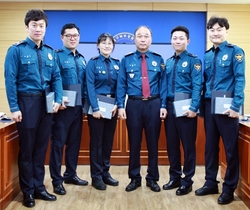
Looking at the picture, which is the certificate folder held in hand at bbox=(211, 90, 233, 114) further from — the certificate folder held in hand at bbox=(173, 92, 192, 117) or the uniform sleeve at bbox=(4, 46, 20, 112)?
the uniform sleeve at bbox=(4, 46, 20, 112)

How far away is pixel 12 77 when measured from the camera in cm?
250

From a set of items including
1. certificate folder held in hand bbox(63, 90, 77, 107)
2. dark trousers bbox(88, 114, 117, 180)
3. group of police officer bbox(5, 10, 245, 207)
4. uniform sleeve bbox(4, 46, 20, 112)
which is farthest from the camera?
dark trousers bbox(88, 114, 117, 180)

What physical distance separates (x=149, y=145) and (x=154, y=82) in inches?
22.3

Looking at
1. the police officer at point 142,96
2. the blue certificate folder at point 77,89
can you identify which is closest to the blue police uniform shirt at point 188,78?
the police officer at point 142,96

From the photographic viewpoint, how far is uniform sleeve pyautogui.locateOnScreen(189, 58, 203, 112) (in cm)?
283

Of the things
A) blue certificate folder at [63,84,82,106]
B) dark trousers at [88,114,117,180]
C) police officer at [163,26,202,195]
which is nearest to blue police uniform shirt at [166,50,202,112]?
police officer at [163,26,202,195]

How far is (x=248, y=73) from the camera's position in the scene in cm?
568

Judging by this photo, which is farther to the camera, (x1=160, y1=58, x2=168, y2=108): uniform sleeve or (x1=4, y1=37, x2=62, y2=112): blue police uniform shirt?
(x1=160, y1=58, x2=168, y2=108): uniform sleeve

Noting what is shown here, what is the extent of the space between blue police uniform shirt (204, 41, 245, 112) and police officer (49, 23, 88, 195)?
115 cm

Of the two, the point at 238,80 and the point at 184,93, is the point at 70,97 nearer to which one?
the point at 184,93

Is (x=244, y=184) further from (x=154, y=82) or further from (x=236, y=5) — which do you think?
(x=236, y=5)

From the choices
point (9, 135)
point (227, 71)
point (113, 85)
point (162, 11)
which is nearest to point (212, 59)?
point (227, 71)

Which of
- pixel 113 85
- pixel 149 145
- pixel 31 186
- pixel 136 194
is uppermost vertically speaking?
pixel 113 85

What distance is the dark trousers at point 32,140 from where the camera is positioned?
256cm
